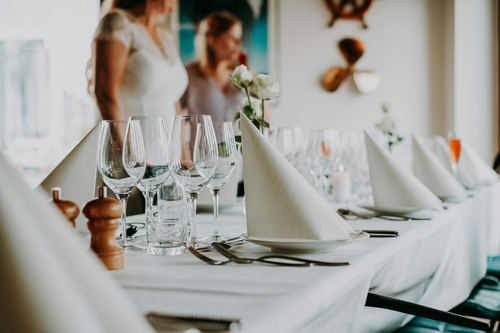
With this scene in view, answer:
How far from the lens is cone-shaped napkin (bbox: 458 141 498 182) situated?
81.9 inches

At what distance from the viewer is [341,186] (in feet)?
5.86

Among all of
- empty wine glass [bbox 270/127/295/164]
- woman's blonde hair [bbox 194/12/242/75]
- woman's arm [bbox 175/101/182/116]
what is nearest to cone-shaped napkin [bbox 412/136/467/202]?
empty wine glass [bbox 270/127/295/164]

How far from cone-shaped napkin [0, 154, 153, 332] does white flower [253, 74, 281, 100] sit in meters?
0.82

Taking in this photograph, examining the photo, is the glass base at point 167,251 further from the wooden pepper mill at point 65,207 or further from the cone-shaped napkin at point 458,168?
the cone-shaped napkin at point 458,168

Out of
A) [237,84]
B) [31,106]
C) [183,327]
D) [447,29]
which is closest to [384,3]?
[447,29]

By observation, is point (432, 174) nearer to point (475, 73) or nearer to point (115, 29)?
point (115, 29)

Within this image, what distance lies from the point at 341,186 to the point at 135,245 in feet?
3.34

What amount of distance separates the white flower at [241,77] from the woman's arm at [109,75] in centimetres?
225

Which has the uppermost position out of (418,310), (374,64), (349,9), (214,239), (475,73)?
(349,9)

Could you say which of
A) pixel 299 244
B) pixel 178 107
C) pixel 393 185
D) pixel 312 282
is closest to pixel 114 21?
pixel 178 107

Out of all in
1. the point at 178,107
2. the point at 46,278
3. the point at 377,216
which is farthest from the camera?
the point at 178,107

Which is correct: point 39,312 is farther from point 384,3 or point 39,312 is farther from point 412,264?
point 384,3

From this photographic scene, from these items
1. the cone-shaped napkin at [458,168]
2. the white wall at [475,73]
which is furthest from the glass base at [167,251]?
the white wall at [475,73]

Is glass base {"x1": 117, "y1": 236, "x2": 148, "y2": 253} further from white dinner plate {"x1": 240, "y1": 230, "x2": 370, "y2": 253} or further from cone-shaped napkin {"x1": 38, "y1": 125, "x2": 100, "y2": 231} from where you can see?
white dinner plate {"x1": 240, "y1": 230, "x2": 370, "y2": 253}
